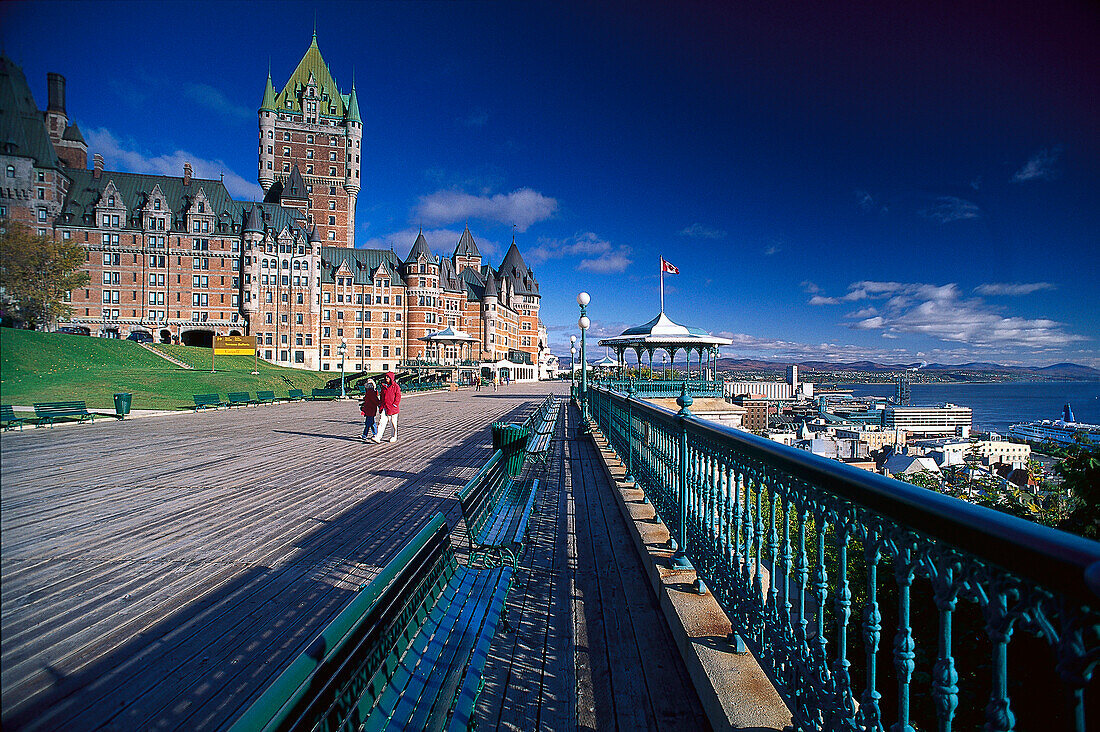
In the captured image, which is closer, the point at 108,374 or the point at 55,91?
the point at 55,91

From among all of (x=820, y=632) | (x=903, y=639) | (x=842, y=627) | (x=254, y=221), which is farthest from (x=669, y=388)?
(x=254, y=221)

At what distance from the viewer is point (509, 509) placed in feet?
16.7

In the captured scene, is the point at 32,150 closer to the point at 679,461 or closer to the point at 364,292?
the point at 679,461

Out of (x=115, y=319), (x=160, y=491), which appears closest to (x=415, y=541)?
(x=115, y=319)

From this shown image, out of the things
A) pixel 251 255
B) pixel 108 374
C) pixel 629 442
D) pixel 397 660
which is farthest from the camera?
pixel 251 255

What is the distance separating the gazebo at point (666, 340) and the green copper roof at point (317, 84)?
7539cm

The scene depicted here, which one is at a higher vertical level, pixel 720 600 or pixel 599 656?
pixel 720 600

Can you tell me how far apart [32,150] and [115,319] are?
5440mm

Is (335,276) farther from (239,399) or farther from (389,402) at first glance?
(389,402)

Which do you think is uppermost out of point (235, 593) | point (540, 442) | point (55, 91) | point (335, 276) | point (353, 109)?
point (353, 109)

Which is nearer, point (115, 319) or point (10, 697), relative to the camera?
point (10, 697)

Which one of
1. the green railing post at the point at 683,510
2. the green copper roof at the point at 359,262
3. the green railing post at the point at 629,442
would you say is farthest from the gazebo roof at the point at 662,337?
the green copper roof at the point at 359,262

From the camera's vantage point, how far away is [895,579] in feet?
7.18

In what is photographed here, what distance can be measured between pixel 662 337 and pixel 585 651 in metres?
18.8
